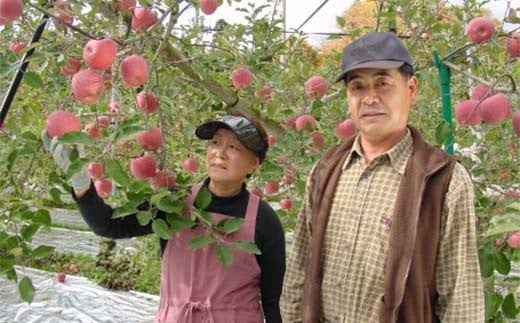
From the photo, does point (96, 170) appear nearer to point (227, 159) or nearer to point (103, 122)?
point (103, 122)

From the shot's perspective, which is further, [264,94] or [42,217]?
[264,94]

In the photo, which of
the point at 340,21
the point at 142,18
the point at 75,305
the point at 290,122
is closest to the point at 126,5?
the point at 142,18

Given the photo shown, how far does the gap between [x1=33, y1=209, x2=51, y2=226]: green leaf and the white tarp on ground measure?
224cm

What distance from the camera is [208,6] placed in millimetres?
1151

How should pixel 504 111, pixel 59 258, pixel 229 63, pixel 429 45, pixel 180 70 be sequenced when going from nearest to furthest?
pixel 504 111
pixel 180 70
pixel 429 45
pixel 229 63
pixel 59 258

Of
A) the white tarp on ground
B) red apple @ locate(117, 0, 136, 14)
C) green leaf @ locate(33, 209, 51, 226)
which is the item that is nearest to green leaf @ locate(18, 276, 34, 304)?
green leaf @ locate(33, 209, 51, 226)

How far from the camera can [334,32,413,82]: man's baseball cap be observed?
2.97 ft

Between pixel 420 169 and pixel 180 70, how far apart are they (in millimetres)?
716

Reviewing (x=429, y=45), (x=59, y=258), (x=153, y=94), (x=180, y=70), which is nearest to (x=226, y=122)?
(x=153, y=94)

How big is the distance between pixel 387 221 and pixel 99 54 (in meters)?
0.53

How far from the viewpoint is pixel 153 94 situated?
118 cm

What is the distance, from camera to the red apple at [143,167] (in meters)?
1.17

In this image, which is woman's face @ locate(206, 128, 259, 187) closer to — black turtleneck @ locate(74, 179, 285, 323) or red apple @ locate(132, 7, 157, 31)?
black turtleneck @ locate(74, 179, 285, 323)

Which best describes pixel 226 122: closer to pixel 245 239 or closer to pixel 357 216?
pixel 245 239
